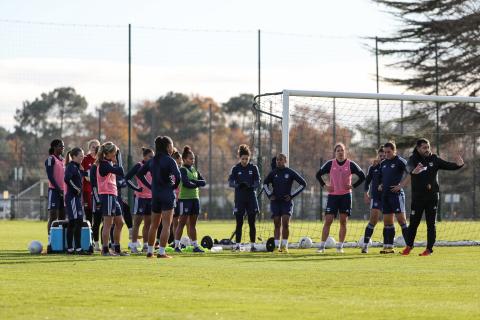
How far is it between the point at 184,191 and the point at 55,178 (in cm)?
230

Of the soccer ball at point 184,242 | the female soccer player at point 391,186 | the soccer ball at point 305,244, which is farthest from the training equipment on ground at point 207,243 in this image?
the female soccer player at point 391,186

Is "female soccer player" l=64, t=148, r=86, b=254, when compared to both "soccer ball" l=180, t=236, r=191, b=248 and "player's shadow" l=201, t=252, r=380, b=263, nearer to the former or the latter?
"player's shadow" l=201, t=252, r=380, b=263

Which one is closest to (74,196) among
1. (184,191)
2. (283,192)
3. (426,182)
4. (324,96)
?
(184,191)

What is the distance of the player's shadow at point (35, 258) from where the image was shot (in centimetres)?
1675

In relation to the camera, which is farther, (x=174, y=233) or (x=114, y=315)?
(x=174, y=233)

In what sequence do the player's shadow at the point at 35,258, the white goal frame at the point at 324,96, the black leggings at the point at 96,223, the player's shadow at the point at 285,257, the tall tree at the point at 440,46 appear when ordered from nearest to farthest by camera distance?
the player's shadow at the point at 35,258
the player's shadow at the point at 285,257
the black leggings at the point at 96,223
the white goal frame at the point at 324,96
the tall tree at the point at 440,46

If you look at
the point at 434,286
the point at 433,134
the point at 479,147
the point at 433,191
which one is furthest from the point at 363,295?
the point at 479,147

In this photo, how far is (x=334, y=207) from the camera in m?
20.3

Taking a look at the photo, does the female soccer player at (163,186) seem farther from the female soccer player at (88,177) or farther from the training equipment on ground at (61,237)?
the female soccer player at (88,177)

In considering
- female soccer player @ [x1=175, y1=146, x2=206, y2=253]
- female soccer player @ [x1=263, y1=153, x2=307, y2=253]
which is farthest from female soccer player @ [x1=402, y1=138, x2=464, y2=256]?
female soccer player @ [x1=175, y1=146, x2=206, y2=253]

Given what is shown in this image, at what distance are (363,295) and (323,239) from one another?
9.12m

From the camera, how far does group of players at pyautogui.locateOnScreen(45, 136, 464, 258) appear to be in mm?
18328

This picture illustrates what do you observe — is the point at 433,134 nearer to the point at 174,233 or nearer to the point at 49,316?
the point at 174,233

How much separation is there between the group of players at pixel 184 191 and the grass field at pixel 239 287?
3.65 feet
